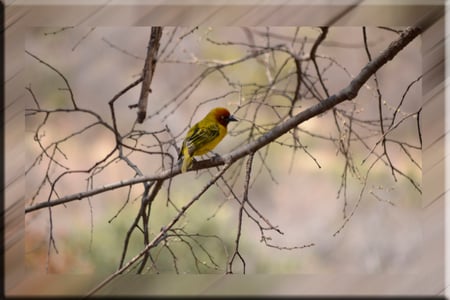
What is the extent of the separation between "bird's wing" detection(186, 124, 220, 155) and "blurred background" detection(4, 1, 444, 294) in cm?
5

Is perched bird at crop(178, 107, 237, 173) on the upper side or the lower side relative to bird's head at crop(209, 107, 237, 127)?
lower

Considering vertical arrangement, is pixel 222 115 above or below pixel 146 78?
below

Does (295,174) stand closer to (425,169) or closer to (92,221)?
(425,169)

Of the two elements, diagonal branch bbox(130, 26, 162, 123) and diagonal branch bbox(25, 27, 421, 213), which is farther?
diagonal branch bbox(130, 26, 162, 123)

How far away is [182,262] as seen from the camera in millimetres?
1805

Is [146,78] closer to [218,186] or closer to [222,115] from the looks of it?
[222,115]

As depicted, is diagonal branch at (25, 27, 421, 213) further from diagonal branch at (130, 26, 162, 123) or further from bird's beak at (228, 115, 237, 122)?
diagonal branch at (130, 26, 162, 123)

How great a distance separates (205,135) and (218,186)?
170 mm

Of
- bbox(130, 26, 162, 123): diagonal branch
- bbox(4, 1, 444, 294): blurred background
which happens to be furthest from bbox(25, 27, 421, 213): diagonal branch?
bbox(130, 26, 162, 123): diagonal branch

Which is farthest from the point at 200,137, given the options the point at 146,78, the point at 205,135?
the point at 146,78

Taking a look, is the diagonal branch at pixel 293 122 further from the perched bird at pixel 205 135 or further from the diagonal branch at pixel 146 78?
the diagonal branch at pixel 146 78

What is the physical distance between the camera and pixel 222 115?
182 centimetres

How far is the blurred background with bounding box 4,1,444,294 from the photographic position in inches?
68.8

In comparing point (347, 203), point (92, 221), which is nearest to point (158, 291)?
point (92, 221)
